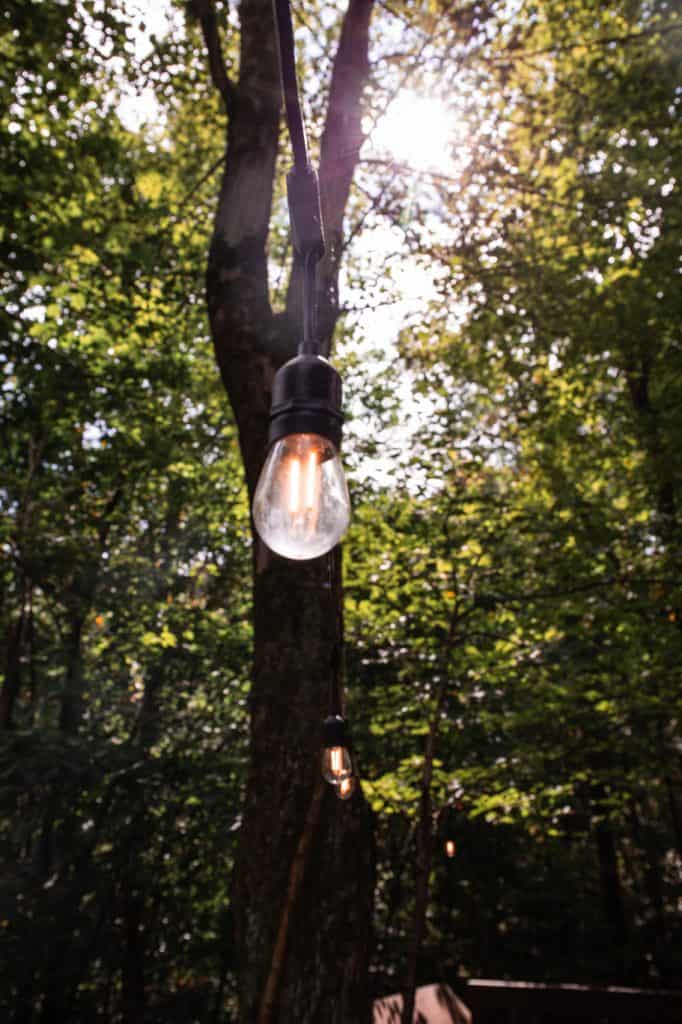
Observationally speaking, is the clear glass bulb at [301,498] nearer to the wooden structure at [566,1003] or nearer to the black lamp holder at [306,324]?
the black lamp holder at [306,324]

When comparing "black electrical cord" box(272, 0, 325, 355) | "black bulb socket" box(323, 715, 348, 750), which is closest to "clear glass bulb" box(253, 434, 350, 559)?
"black electrical cord" box(272, 0, 325, 355)

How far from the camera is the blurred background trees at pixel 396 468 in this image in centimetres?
555

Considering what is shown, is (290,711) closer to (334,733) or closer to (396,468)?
(334,733)

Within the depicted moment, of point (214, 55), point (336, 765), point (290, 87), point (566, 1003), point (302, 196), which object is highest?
point (214, 55)

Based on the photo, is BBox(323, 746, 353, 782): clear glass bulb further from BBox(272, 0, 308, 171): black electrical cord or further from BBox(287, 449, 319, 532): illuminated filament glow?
BBox(272, 0, 308, 171): black electrical cord

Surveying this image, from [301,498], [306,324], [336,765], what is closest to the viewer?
[301,498]

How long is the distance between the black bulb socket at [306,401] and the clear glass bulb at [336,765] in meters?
1.31

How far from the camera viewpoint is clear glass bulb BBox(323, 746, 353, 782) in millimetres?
2104

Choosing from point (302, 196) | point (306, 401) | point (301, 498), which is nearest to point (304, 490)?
point (301, 498)

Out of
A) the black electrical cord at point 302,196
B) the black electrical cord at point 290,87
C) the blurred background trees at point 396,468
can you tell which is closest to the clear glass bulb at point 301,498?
the black electrical cord at point 302,196

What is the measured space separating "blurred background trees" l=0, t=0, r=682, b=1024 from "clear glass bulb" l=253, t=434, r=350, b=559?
3.85 m

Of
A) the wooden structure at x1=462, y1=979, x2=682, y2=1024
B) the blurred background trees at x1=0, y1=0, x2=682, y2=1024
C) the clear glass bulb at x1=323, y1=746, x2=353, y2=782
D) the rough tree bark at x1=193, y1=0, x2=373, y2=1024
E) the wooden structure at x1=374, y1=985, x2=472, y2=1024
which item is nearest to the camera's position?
the clear glass bulb at x1=323, y1=746, x2=353, y2=782

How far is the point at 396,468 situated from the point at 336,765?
4.10 metres

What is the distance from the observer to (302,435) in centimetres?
116
